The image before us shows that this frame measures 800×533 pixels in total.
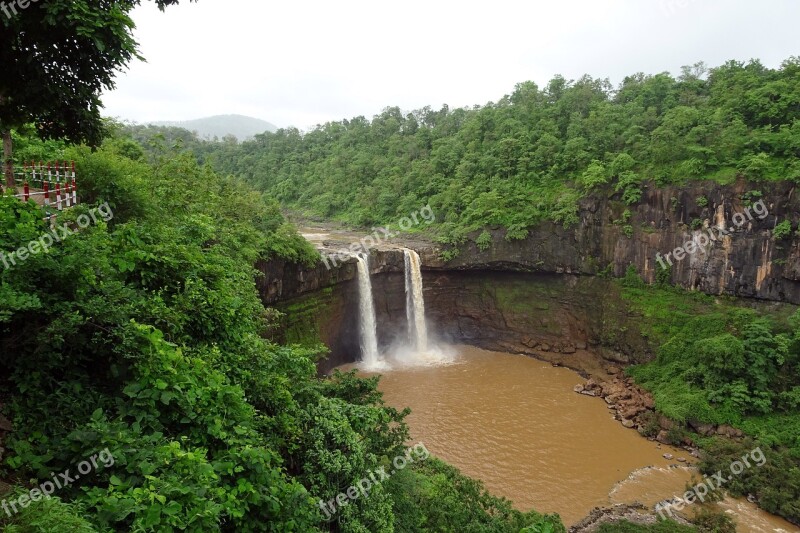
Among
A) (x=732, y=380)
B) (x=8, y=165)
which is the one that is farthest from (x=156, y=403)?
(x=732, y=380)

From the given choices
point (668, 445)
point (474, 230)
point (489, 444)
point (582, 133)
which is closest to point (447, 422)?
point (489, 444)

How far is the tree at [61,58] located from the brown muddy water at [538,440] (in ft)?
43.8

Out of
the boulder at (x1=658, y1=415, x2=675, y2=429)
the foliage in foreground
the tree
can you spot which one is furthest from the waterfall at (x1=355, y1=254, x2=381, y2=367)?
the tree

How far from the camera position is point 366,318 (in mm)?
22406

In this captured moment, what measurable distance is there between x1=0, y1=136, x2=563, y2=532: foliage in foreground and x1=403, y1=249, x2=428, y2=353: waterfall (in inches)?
628

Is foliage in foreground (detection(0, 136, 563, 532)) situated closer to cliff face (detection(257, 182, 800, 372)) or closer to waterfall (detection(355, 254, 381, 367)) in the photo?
cliff face (detection(257, 182, 800, 372))

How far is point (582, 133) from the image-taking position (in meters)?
26.0

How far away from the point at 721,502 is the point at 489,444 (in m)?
6.60

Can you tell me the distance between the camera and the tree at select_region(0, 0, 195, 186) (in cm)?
473

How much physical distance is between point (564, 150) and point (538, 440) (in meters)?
15.5

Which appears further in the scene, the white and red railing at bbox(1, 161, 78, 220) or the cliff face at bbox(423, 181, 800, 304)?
the cliff face at bbox(423, 181, 800, 304)

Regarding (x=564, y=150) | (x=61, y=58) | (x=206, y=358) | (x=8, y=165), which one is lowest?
(x=206, y=358)

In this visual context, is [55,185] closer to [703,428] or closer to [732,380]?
[703,428]

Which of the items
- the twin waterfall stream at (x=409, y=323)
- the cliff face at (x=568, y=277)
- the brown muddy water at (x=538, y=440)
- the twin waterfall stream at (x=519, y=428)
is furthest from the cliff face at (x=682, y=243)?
the brown muddy water at (x=538, y=440)
